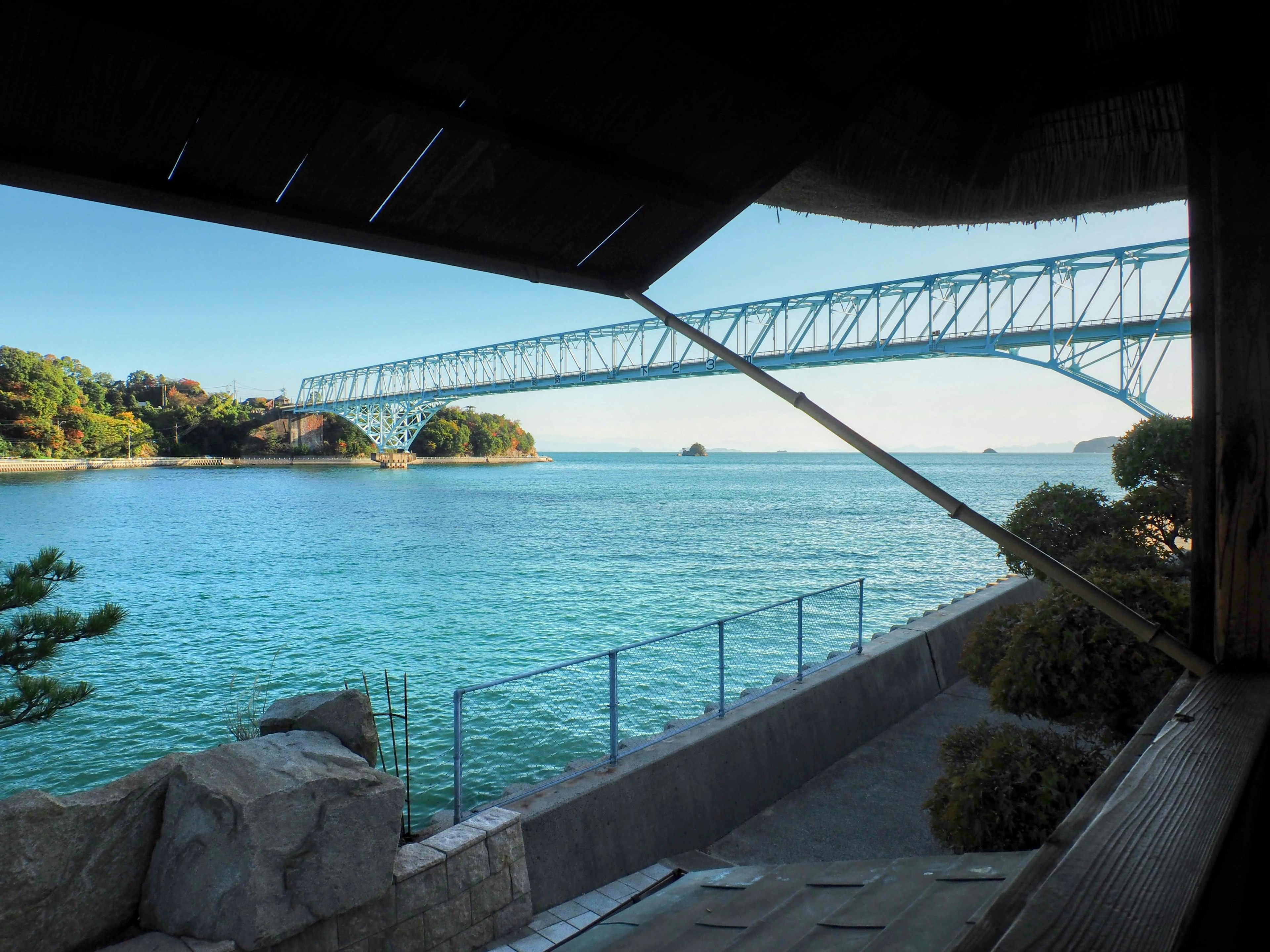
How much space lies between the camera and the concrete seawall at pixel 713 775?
4336 millimetres

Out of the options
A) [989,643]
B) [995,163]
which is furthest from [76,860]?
[989,643]

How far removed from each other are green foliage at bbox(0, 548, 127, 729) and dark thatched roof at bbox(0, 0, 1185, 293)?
409cm

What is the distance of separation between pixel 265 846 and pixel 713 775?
3000mm

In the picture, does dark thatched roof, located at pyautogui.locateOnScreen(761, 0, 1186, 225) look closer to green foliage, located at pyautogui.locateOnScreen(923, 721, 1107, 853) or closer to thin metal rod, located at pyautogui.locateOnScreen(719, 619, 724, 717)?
green foliage, located at pyautogui.locateOnScreen(923, 721, 1107, 853)

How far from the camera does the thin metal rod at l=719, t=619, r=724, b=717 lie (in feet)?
18.2

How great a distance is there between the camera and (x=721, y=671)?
5656mm

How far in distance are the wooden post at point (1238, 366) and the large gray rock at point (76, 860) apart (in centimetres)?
398

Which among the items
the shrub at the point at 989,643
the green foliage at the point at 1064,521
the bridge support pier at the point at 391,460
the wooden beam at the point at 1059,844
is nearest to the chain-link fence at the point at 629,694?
the shrub at the point at 989,643

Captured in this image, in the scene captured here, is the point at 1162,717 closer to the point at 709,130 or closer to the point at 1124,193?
the point at 709,130

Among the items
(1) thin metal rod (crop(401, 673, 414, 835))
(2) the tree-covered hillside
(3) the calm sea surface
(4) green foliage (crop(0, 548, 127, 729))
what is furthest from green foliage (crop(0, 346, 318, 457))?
(4) green foliage (crop(0, 548, 127, 729))

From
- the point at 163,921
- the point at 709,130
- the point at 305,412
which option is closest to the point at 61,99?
the point at 709,130

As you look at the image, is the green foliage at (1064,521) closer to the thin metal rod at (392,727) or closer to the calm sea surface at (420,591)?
the calm sea surface at (420,591)

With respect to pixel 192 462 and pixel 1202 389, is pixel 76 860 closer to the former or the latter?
pixel 1202 389

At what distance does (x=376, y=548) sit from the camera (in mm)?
30141
